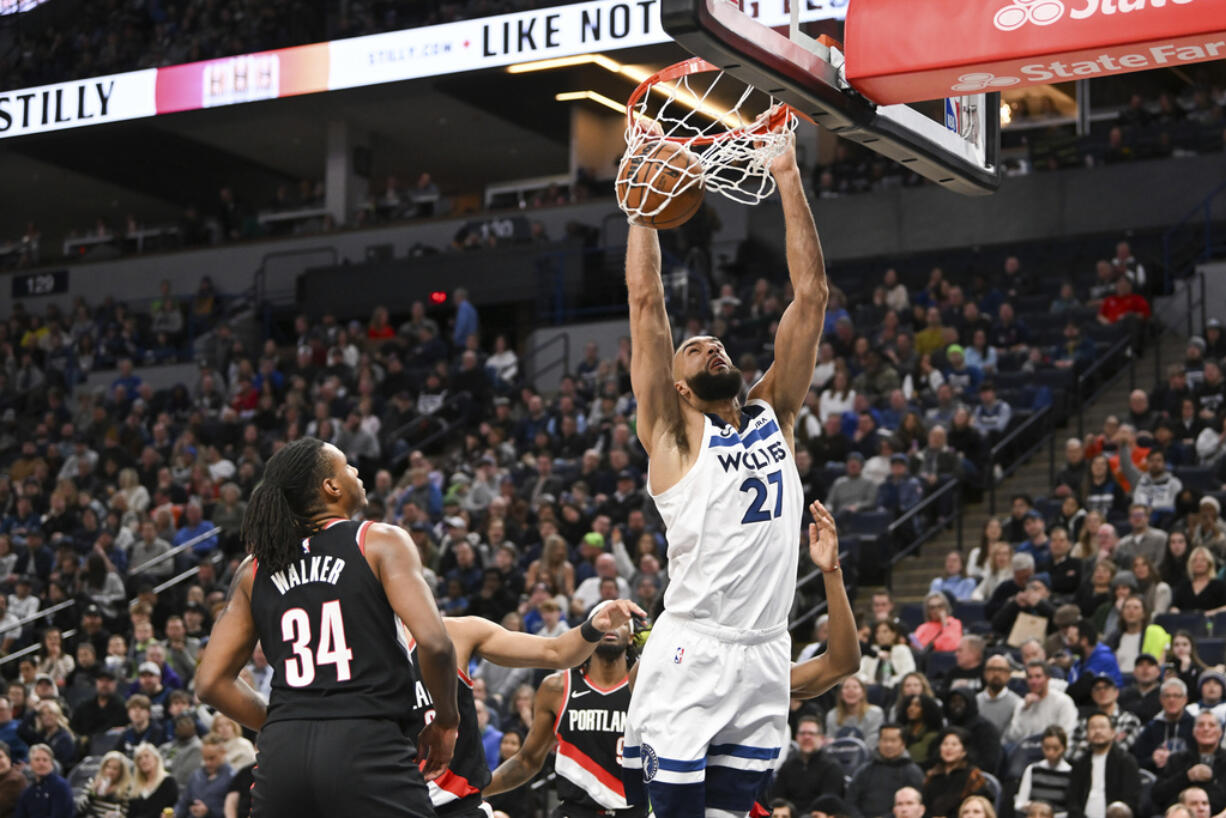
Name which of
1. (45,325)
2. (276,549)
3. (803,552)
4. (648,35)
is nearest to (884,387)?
(803,552)

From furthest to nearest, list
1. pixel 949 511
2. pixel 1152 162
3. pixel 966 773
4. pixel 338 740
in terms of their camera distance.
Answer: pixel 1152 162, pixel 949 511, pixel 966 773, pixel 338 740

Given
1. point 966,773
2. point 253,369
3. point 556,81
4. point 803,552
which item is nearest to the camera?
point 966,773

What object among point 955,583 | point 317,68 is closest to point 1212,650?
point 955,583

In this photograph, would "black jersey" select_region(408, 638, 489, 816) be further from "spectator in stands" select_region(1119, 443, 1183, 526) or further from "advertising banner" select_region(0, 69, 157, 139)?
"advertising banner" select_region(0, 69, 157, 139)

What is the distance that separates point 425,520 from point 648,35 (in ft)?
17.9

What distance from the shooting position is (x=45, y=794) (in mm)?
12969

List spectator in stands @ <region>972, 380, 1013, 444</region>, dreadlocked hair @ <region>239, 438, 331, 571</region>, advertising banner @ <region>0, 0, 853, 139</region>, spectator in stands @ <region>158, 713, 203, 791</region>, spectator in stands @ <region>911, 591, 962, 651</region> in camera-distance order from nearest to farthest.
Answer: dreadlocked hair @ <region>239, 438, 331, 571</region> < spectator in stands @ <region>911, 591, 962, 651</region> < spectator in stands @ <region>158, 713, 203, 791</region> < spectator in stands @ <region>972, 380, 1013, 444</region> < advertising banner @ <region>0, 0, 853, 139</region>

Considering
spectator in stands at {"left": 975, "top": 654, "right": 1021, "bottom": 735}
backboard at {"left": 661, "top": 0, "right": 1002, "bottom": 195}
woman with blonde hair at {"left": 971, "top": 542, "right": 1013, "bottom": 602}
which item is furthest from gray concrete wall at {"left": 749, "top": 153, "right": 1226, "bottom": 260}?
backboard at {"left": 661, "top": 0, "right": 1002, "bottom": 195}

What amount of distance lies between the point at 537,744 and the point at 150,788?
Result: 6414 mm

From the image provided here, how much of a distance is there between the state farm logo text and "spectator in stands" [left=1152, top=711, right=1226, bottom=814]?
5982mm

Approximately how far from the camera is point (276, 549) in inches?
195

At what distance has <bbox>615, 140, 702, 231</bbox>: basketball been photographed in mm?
5523

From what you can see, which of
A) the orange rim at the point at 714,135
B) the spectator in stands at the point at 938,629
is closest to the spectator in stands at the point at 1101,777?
the spectator in stands at the point at 938,629

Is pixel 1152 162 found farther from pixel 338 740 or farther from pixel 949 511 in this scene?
pixel 338 740
